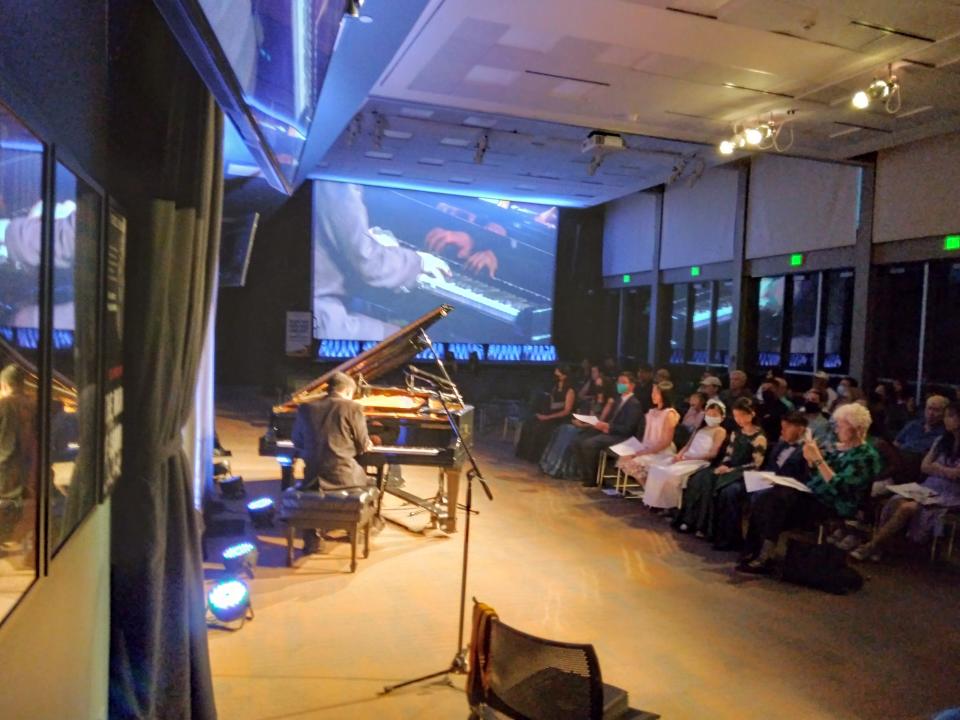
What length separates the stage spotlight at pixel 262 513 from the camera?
5805 mm

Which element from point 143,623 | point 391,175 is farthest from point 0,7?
point 391,175

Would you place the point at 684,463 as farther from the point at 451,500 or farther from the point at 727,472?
the point at 451,500

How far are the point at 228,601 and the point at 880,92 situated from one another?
6101mm

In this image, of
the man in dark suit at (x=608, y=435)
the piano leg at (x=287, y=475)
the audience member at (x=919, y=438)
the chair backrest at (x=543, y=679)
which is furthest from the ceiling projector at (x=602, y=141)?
the chair backrest at (x=543, y=679)

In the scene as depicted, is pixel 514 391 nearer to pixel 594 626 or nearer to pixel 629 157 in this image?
pixel 629 157

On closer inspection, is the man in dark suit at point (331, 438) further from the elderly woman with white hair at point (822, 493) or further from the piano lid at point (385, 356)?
the elderly woman with white hair at point (822, 493)

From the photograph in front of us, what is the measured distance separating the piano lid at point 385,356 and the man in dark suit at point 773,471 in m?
2.64

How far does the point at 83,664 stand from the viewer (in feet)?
7.41

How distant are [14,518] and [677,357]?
11813mm

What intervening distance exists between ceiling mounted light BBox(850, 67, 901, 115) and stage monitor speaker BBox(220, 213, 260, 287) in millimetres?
6368

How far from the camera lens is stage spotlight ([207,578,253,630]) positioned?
12.8 feet

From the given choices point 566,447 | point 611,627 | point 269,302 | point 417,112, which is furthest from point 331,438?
point 269,302

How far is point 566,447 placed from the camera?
827cm

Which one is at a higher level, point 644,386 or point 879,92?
point 879,92
